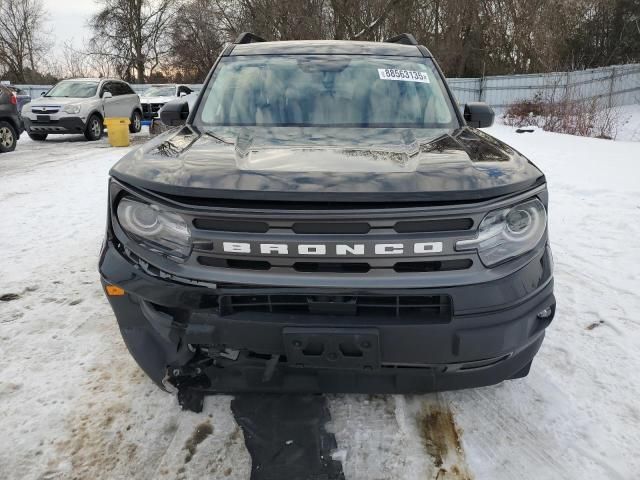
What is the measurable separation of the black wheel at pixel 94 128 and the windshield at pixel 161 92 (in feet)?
14.9

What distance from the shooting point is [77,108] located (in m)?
13.5

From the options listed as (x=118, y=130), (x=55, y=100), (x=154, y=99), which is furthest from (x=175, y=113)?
(x=154, y=99)

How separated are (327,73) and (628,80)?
27.9 metres

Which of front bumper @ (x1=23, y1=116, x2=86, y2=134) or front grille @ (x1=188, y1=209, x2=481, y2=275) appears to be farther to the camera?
front bumper @ (x1=23, y1=116, x2=86, y2=134)

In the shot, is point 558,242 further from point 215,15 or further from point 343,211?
point 215,15

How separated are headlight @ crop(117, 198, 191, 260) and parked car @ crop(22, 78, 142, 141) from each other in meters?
13.2

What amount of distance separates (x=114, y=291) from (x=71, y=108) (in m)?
13.3

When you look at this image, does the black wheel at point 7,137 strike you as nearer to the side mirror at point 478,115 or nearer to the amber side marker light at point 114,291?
the side mirror at point 478,115

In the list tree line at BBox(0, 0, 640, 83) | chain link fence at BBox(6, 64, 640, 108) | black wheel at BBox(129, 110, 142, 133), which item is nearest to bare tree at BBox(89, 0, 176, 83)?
tree line at BBox(0, 0, 640, 83)

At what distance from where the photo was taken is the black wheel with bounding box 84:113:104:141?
13930 mm

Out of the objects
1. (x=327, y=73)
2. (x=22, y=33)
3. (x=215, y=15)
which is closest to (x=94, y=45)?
(x=22, y=33)

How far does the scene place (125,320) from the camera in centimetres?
204

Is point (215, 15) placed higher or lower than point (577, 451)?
higher

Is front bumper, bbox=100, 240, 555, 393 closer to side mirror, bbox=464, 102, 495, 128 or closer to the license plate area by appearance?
the license plate area
